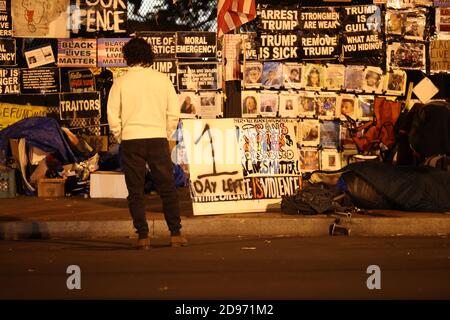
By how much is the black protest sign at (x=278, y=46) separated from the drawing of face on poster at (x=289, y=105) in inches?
25.3

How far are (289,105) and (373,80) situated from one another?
147 cm

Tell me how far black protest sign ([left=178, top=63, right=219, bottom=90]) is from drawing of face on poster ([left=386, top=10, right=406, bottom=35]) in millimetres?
2912

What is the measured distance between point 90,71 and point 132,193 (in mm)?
5402

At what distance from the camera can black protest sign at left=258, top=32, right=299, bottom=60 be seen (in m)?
14.2

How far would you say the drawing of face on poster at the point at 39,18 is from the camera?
14.1 metres

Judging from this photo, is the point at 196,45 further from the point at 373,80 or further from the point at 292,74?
the point at 373,80

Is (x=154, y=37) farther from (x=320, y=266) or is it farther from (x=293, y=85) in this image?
(x=320, y=266)

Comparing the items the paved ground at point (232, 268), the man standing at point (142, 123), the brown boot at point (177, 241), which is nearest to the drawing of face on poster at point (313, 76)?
the paved ground at point (232, 268)

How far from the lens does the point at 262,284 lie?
7.41 m

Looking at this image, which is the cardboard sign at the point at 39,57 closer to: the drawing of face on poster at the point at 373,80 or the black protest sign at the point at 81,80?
the black protest sign at the point at 81,80

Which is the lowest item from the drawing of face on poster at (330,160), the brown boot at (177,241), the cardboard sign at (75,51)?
the brown boot at (177,241)

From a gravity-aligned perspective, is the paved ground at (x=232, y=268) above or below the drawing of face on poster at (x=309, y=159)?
below

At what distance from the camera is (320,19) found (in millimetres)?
14352
